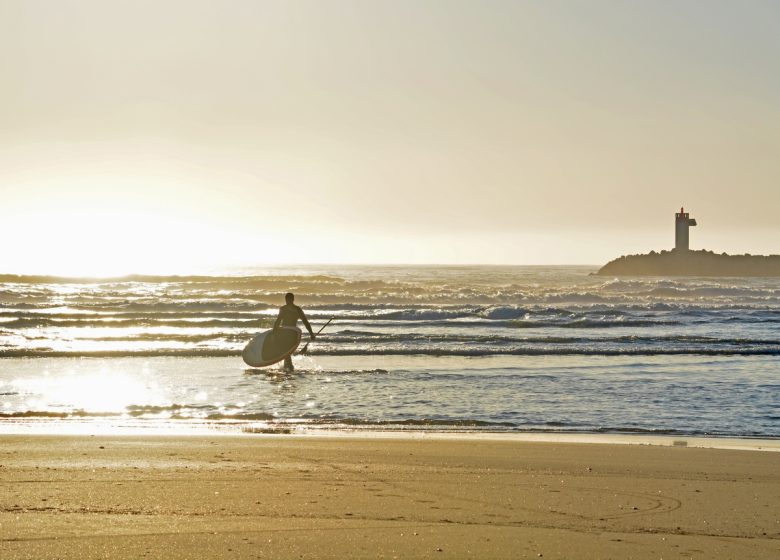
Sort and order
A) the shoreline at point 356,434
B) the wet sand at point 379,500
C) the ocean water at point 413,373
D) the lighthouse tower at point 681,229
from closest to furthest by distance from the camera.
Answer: the wet sand at point 379,500 < the shoreline at point 356,434 < the ocean water at point 413,373 < the lighthouse tower at point 681,229

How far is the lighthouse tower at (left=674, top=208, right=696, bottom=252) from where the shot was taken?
115 metres

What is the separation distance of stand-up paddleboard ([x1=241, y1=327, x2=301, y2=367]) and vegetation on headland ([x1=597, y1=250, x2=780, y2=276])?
344 feet

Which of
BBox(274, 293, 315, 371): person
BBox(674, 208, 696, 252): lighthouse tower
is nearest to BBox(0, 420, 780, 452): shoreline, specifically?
BBox(274, 293, 315, 371): person

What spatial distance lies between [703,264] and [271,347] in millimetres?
108241

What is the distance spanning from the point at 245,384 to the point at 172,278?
67.6 metres

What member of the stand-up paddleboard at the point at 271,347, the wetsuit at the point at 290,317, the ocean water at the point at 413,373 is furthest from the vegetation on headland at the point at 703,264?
the stand-up paddleboard at the point at 271,347

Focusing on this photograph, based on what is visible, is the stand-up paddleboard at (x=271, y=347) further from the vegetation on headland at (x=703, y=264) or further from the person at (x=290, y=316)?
the vegetation on headland at (x=703, y=264)

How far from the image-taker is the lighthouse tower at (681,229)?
114662 mm

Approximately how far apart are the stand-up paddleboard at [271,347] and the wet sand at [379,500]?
31.6 feet

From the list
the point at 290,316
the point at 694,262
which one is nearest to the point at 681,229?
the point at 694,262

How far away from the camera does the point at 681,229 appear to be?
11700 cm

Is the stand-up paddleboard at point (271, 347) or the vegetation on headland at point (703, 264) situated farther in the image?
the vegetation on headland at point (703, 264)

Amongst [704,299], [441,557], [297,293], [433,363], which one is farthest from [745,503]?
[297,293]

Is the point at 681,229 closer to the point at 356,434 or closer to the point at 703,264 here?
the point at 703,264
